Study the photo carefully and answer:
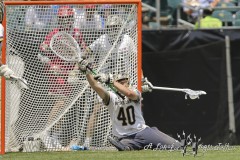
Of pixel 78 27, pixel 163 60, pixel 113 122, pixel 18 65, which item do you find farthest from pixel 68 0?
pixel 163 60

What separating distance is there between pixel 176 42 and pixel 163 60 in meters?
0.37

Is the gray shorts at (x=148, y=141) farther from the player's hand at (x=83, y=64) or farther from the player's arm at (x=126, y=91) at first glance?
the player's hand at (x=83, y=64)

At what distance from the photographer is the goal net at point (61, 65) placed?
10188 mm

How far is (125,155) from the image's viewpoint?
870cm

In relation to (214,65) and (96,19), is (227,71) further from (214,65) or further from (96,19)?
(96,19)

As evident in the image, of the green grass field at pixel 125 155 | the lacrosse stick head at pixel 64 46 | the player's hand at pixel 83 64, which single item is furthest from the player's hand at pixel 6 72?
the lacrosse stick head at pixel 64 46

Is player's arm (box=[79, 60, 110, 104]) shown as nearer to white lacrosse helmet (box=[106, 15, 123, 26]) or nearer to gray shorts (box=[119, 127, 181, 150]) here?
gray shorts (box=[119, 127, 181, 150])

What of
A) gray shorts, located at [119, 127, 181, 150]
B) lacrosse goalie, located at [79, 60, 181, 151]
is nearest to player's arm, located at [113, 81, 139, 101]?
lacrosse goalie, located at [79, 60, 181, 151]

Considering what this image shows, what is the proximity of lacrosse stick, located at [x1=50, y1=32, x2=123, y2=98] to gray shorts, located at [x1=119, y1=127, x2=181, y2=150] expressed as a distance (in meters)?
1.27

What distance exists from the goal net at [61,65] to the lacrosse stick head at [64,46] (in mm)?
208

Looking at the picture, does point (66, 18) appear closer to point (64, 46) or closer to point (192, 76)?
point (64, 46)

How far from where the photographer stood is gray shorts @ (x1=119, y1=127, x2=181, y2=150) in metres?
9.52

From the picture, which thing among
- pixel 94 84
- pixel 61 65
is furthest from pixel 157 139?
pixel 61 65

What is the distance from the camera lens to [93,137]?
1023cm
